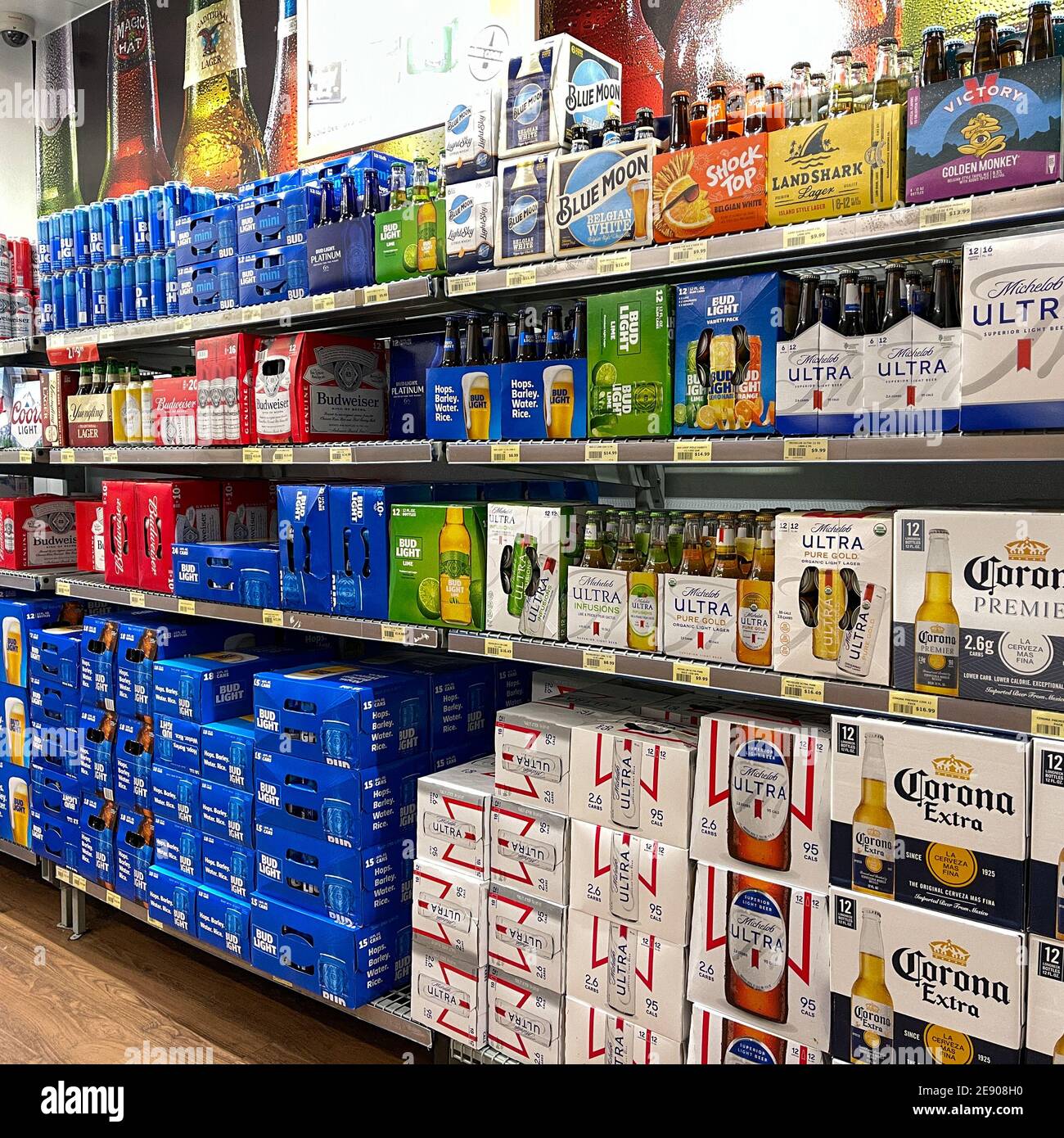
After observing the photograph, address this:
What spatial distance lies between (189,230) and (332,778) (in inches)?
74.4

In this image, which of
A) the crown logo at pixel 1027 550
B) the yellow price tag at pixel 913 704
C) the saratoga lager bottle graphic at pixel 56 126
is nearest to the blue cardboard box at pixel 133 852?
the yellow price tag at pixel 913 704

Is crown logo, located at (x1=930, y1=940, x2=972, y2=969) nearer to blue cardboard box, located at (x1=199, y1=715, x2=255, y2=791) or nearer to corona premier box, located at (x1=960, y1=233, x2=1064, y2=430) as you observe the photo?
corona premier box, located at (x1=960, y1=233, x2=1064, y2=430)

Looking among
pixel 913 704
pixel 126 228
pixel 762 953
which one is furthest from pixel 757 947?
pixel 126 228

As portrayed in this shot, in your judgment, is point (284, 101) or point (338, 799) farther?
point (284, 101)

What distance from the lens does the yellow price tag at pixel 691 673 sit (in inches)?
82.3

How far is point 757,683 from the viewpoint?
2.02m

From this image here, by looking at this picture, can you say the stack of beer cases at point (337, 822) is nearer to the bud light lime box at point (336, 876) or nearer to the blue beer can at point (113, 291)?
the bud light lime box at point (336, 876)

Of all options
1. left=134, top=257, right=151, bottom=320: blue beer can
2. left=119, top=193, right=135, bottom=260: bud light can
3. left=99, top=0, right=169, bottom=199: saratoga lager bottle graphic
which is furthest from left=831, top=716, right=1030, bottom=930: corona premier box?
left=99, top=0, right=169, bottom=199: saratoga lager bottle graphic

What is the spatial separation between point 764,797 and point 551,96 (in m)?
→ 1.67

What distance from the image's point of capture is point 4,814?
3963 millimetres

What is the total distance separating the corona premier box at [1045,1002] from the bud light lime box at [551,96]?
196 cm

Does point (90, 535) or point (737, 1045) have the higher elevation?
point (90, 535)

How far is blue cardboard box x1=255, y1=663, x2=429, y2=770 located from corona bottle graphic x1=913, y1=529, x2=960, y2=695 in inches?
55.2

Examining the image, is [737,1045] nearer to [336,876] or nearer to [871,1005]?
[871,1005]
